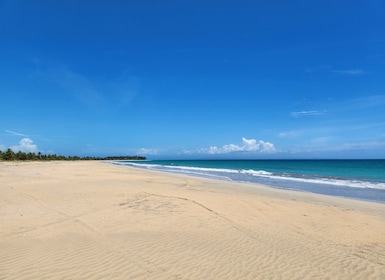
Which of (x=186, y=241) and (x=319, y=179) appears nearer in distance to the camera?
(x=186, y=241)

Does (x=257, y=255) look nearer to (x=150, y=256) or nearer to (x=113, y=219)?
(x=150, y=256)

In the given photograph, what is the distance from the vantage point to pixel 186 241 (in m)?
7.18

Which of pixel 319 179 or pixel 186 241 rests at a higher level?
pixel 319 179

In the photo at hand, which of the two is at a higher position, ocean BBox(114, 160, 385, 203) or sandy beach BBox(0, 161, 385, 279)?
ocean BBox(114, 160, 385, 203)

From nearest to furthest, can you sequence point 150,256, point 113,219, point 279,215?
point 150,256 → point 113,219 → point 279,215

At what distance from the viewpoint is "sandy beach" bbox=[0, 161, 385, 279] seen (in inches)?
213

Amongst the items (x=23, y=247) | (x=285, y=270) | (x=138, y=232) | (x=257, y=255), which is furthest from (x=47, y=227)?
(x=285, y=270)

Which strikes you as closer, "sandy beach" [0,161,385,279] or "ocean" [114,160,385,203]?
"sandy beach" [0,161,385,279]

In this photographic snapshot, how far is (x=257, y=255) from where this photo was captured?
6270mm

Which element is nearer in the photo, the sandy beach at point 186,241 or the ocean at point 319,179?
the sandy beach at point 186,241

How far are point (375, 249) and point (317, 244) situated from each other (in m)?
1.41

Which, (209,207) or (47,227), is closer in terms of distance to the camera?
(47,227)

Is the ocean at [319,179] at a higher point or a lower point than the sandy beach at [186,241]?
higher

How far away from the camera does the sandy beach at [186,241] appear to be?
540 cm
